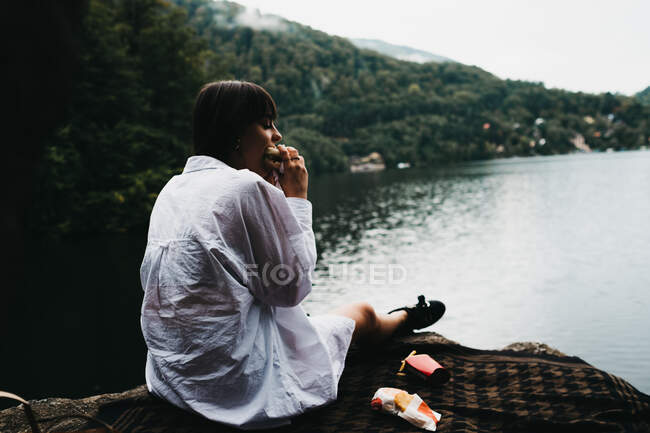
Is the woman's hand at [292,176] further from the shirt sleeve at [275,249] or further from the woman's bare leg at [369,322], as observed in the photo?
the woman's bare leg at [369,322]

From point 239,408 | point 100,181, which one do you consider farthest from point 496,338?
point 100,181

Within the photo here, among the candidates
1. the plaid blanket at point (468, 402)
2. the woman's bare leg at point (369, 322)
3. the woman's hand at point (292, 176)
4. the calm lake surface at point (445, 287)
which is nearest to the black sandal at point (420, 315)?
the woman's bare leg at point (369, 322)

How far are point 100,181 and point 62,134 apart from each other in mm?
3002

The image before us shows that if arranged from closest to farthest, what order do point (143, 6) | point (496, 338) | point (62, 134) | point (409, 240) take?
point (496, 338)
point (409, 240)
point (62, 134)
point (143, 6)

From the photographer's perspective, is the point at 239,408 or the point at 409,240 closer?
the point at 239,408

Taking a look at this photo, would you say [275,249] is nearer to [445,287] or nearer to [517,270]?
[445,287]

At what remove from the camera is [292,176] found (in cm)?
210

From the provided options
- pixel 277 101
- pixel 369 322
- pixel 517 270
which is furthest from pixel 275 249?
pixel 277 101

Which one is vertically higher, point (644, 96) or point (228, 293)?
point (644, 96)

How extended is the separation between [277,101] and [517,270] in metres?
79.9

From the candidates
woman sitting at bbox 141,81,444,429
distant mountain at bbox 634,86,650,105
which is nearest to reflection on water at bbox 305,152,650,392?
woman sitting at bbox 141,81,444,429

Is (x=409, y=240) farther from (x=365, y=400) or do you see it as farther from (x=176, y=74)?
(x=176, y=74)

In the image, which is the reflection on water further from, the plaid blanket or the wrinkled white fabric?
the wrinkled white fabric

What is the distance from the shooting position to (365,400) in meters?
2.42
